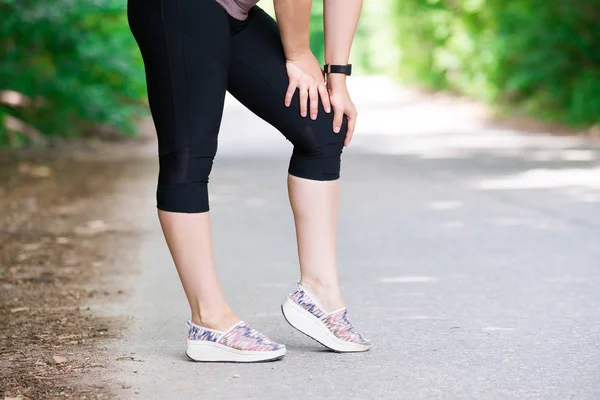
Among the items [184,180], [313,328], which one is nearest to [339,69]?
[184,180]

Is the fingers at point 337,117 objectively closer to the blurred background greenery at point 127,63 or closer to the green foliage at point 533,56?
the blurred background greenery at point 127,63

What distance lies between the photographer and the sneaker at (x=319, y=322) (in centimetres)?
371

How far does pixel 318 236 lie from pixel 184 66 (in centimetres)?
71

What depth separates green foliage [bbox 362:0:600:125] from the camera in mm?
16906

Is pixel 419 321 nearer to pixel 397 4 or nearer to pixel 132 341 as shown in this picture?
pixel 132 341

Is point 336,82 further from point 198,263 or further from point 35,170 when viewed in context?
point 35,170

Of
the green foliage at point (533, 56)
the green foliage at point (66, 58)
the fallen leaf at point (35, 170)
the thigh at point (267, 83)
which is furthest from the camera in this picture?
the green foliage at point (533, 56)

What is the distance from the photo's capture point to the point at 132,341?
4.05 m

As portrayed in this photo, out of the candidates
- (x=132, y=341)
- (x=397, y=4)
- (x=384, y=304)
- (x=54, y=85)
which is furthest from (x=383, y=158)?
(x=397, y=4)

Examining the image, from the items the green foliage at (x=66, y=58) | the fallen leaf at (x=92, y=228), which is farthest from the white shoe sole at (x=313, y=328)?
the green foliage at (x=66, y=58)

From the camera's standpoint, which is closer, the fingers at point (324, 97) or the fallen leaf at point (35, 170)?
the fingers at point (324, 97)

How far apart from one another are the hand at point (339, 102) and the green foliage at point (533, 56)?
1239 centimetres

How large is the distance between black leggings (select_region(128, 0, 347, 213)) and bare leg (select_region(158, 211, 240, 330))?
0.04 metres

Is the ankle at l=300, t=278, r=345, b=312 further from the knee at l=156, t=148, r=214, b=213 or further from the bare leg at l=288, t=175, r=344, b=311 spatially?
the knee at l=156, t=148, r=214, b=213
